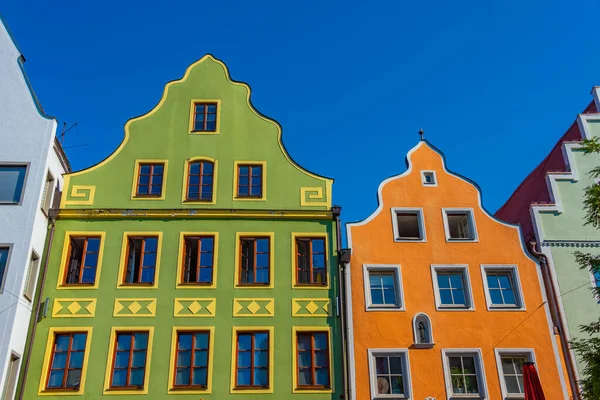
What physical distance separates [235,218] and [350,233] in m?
4.16

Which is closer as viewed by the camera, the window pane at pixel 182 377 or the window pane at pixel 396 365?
the window pane at pixel 182 377

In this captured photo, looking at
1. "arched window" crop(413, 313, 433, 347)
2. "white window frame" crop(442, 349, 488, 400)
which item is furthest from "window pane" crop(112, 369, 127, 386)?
"white window frame" crop(442, 349, 488, 400)

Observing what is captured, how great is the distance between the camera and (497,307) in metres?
22.0

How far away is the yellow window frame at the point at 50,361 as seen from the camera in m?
19.5

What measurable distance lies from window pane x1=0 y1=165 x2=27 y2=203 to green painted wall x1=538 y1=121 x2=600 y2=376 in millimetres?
18578

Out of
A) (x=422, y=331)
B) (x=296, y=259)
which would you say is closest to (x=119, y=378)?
(x=296, y=259)

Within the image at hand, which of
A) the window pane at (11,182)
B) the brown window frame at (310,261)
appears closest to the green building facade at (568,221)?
the brown window frame at (310,261)

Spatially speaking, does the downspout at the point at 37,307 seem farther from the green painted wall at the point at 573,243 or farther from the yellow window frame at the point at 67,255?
the green painted wall at the point at 573,243

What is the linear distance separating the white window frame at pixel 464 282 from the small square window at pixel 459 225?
111 centimetres

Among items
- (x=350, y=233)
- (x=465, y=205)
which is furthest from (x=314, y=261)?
(x=465, y=205)

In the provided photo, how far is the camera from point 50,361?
20.1 meters

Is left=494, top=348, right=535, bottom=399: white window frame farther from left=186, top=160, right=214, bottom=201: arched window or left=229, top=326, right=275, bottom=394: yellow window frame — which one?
left=186, top=160, right=214, bottom=201: arched window

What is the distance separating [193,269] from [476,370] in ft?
32.8

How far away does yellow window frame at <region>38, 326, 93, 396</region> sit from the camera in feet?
64.0
